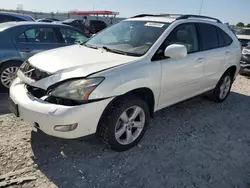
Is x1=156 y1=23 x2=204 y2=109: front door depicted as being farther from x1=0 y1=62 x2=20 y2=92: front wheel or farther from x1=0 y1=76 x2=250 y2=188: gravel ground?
x1=0 y1=62 x2=20 y2=92: front wheel

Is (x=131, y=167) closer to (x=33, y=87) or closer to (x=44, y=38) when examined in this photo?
(x=33, y=87)

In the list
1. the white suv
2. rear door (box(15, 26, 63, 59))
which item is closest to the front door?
the white suv

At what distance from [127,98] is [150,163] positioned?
2.72 feet

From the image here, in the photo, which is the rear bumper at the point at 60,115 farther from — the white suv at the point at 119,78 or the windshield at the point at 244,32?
the windshield at the point at 244,32

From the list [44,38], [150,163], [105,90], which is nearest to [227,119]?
[150,163]

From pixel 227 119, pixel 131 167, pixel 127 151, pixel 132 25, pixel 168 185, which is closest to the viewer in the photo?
pixel 168 185

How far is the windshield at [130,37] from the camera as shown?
3335mm

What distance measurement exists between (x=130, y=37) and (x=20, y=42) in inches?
101

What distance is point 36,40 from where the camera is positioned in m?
5.24

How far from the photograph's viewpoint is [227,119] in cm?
442

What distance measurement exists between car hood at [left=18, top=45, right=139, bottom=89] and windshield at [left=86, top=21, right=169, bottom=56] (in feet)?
0.75

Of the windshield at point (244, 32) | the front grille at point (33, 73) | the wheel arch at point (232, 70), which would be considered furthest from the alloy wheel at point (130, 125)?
the windshield at point (244, 32)

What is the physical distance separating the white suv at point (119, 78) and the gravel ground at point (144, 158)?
12.5 inches

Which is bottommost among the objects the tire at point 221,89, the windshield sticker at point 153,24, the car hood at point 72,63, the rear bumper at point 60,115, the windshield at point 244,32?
the windshield at point 244,32
